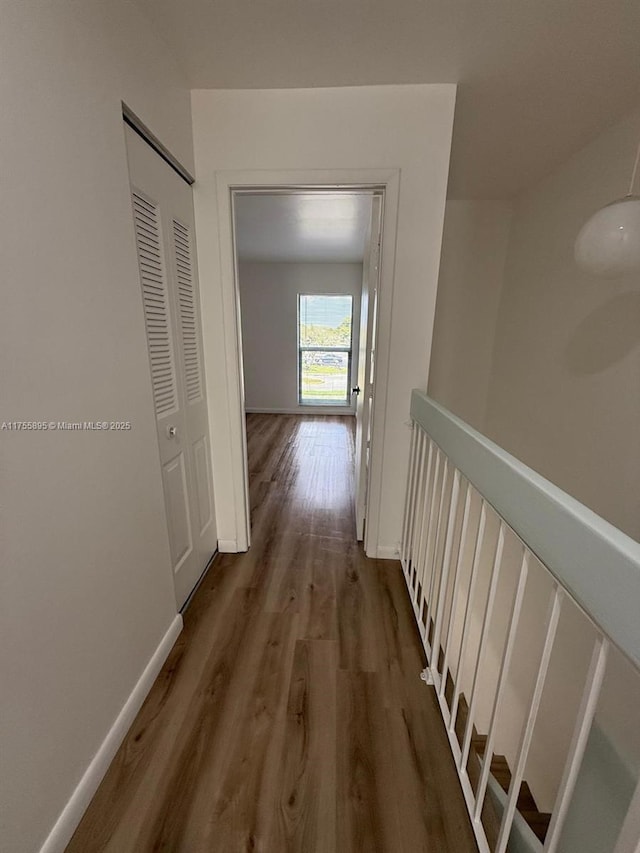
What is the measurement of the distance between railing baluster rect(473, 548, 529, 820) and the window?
17.0ft

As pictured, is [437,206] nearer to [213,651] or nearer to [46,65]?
[46,65]

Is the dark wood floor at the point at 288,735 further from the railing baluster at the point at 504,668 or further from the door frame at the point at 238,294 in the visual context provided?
the door frame at the point at 238,294

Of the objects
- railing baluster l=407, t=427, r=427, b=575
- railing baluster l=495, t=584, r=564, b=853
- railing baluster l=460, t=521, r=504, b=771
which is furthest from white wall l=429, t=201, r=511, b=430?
railing baluster l=495, t=584, r=564, b=853

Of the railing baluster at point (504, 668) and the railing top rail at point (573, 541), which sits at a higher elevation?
the railing top rail at point (573, 541)

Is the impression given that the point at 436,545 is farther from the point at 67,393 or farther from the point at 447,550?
the point at 67,393

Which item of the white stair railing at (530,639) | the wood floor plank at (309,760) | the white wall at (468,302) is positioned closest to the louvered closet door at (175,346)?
the wood floor plank at (309,760)

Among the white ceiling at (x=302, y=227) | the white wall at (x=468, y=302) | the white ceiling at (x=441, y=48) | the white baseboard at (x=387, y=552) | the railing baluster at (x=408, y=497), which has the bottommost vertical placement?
the white baseboard at (x=387, y=552)

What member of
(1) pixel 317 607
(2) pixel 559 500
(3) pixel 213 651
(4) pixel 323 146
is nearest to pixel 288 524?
(1) pixel 317 607

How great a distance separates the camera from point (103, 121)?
101 cm

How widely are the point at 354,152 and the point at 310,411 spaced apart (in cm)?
457

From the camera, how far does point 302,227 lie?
3.58 m

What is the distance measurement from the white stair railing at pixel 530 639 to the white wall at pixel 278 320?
409 cm

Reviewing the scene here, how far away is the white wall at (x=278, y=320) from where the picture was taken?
5.38 metres

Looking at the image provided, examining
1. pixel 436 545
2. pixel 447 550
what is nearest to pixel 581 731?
pixel 447 550
